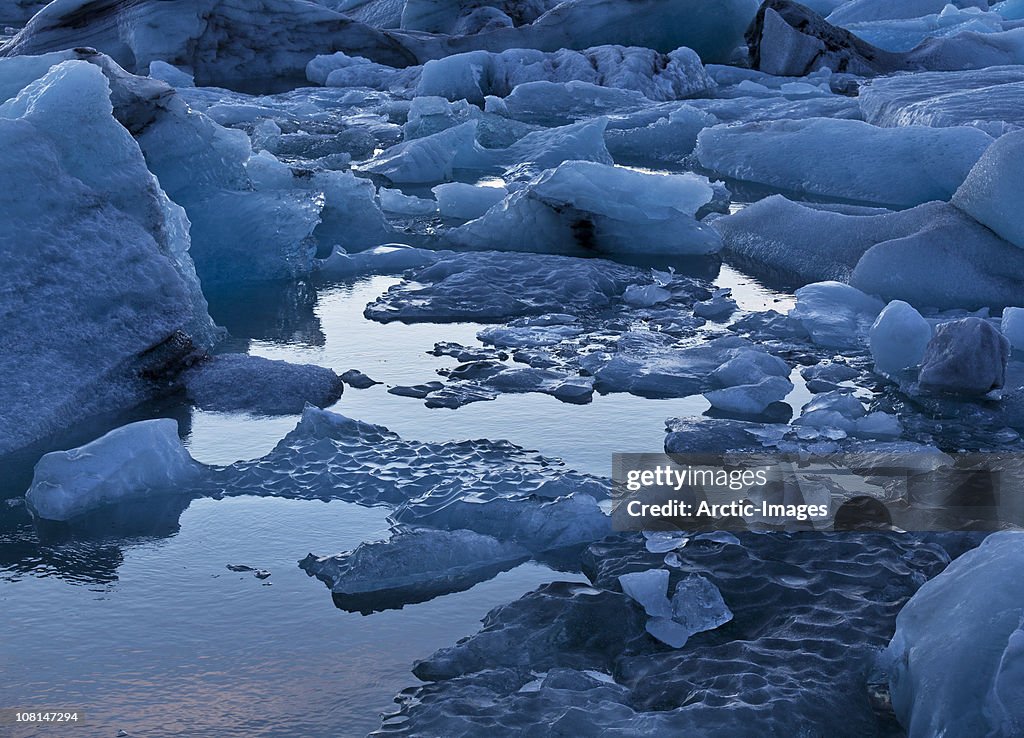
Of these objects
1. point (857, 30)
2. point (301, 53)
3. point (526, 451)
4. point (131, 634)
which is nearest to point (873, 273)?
point (526, 451)

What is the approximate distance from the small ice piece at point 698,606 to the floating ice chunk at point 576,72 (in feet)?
30.6

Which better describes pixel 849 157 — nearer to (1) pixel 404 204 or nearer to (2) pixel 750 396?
(1) pixel 404 204

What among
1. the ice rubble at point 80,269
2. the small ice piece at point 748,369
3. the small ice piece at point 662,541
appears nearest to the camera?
the small ice piece at point 662,541

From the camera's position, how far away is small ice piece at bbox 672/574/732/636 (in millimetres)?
2088

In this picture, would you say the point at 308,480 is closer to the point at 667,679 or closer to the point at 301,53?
the point at 667,679

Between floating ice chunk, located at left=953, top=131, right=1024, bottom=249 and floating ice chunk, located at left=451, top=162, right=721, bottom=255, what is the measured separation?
1.20 m

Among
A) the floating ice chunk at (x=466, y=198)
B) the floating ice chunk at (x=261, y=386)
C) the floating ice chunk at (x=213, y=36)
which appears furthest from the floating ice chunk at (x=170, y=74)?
the floating ice chunk at (x=261, y=386)

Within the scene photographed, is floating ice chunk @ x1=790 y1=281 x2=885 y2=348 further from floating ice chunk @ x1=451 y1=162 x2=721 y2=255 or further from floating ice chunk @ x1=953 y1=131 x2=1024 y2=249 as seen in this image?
floating ice chunk @ x1=451 y1=162 x2=721 y2=255

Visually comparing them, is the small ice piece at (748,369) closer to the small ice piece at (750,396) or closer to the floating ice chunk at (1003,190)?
the small ice piece at (750,396)

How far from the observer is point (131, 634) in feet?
6.66

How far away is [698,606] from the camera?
2.12 meters

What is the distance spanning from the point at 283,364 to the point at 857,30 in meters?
13.7

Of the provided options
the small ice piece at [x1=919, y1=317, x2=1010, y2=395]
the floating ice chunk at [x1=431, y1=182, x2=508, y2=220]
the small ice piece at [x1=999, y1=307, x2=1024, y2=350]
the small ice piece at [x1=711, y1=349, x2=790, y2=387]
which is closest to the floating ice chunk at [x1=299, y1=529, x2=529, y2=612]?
the small ice piece at [x1=711, y1=349, x2=790, y2=387]

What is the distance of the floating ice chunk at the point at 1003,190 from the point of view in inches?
167
